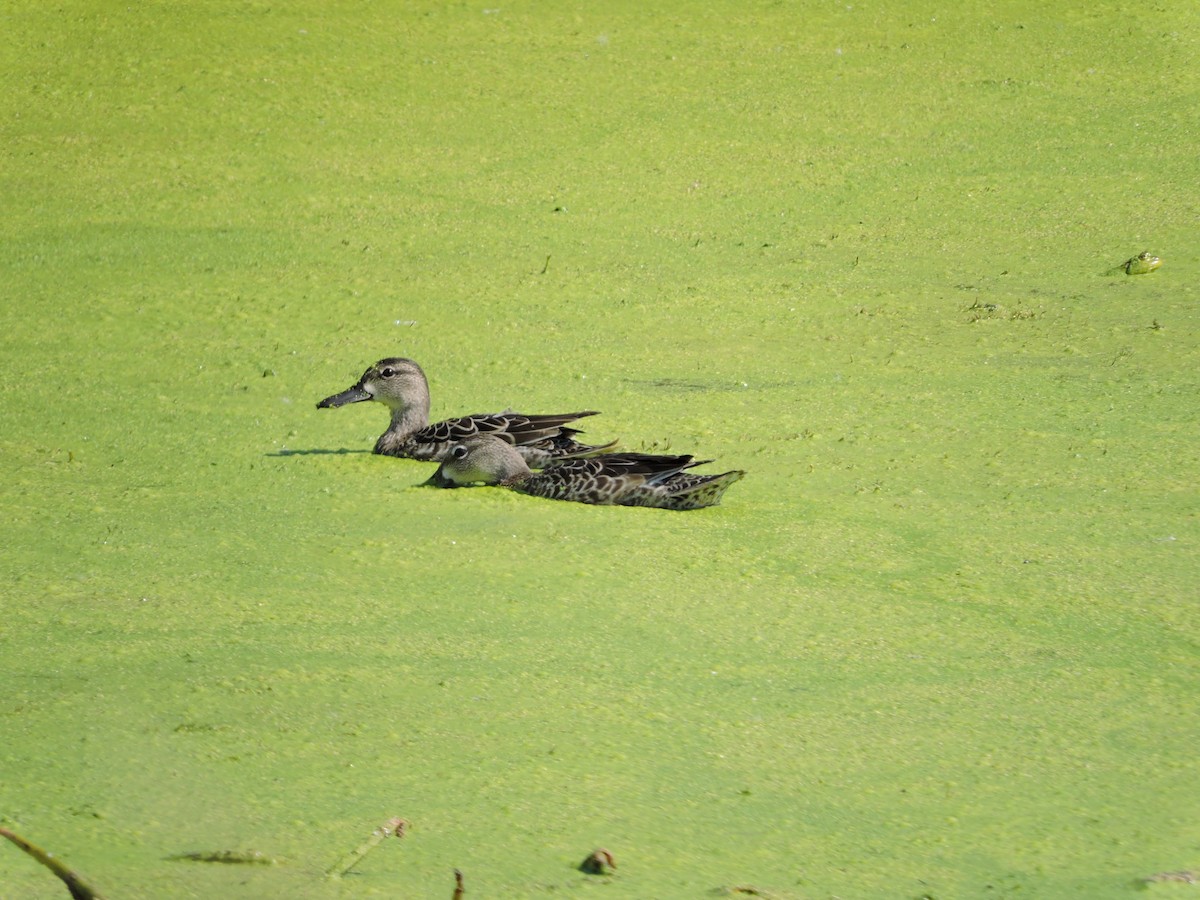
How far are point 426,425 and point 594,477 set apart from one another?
0.61 meters

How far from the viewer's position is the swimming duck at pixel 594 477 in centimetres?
399

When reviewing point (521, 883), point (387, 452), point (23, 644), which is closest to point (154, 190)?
point (387, 452)

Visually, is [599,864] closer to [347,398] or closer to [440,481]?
[440,481]

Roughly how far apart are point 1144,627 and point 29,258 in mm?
4159

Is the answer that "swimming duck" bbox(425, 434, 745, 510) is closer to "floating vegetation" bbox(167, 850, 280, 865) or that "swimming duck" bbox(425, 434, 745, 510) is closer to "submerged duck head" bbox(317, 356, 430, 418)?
"submerged duck head" bbox(317, 356, 430, 418)

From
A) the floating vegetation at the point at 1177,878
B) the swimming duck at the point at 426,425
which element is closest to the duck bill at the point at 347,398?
the swimming duck at the point at 426,425

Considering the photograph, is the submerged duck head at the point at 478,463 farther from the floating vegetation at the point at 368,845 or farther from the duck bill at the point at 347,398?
the floating vegetation at the point at 368,845

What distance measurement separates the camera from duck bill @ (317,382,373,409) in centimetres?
453

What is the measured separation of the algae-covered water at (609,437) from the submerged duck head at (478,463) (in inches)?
3.0

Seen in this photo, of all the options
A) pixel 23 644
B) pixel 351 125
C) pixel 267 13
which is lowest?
pixel 23 644

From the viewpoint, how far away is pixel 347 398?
180 inches

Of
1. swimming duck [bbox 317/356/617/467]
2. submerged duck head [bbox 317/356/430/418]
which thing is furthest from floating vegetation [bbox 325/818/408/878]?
submerged duck head [bbox 317/356/430/418]

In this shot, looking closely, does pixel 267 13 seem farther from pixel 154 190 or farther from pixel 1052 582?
pixel 1052 582

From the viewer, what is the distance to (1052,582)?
3.54 meters
